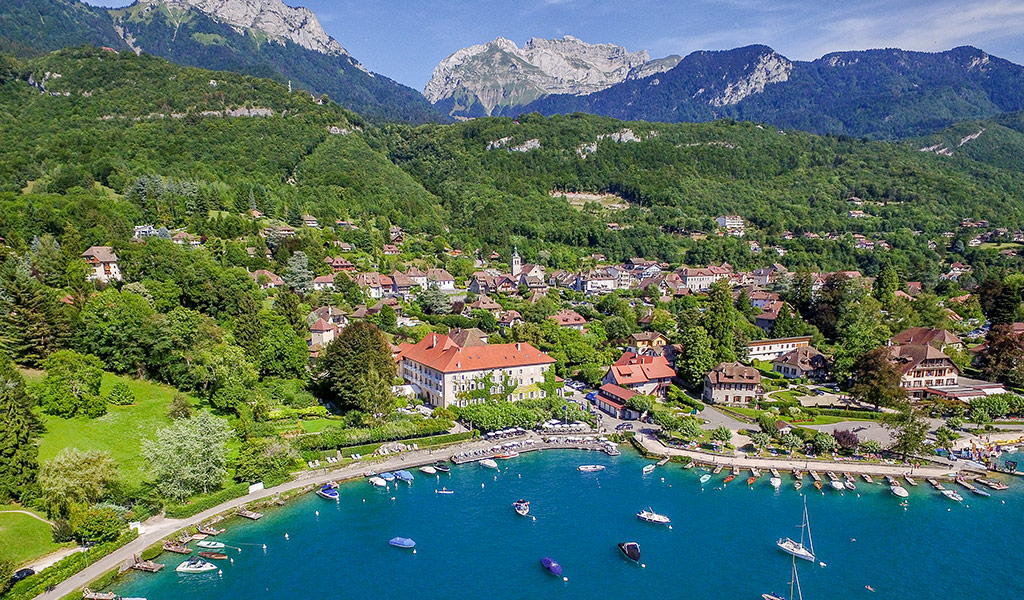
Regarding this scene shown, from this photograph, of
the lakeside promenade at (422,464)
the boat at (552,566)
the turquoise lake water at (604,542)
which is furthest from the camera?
the lakeside promenade at (422,464)

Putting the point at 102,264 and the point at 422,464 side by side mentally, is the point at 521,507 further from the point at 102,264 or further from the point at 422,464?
the point at 102,264

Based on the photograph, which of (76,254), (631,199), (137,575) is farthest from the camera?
(631,199)

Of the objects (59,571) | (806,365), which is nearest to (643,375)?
(806,365)

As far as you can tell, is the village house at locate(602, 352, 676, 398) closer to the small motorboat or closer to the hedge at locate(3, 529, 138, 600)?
the small motorboat

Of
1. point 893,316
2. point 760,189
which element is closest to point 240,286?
point 893,316

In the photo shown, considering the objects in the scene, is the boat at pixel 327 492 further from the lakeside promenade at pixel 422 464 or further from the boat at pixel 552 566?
the boat at pixel 552 566

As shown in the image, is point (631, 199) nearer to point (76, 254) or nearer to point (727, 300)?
point (727, 300)

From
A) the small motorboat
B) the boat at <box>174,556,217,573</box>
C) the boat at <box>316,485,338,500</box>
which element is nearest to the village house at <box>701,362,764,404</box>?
the small motorboat

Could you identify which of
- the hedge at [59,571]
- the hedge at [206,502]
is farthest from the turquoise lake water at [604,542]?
the hedge at [206,502]

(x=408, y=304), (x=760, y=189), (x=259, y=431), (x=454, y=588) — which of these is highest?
(x=760, y=189)
